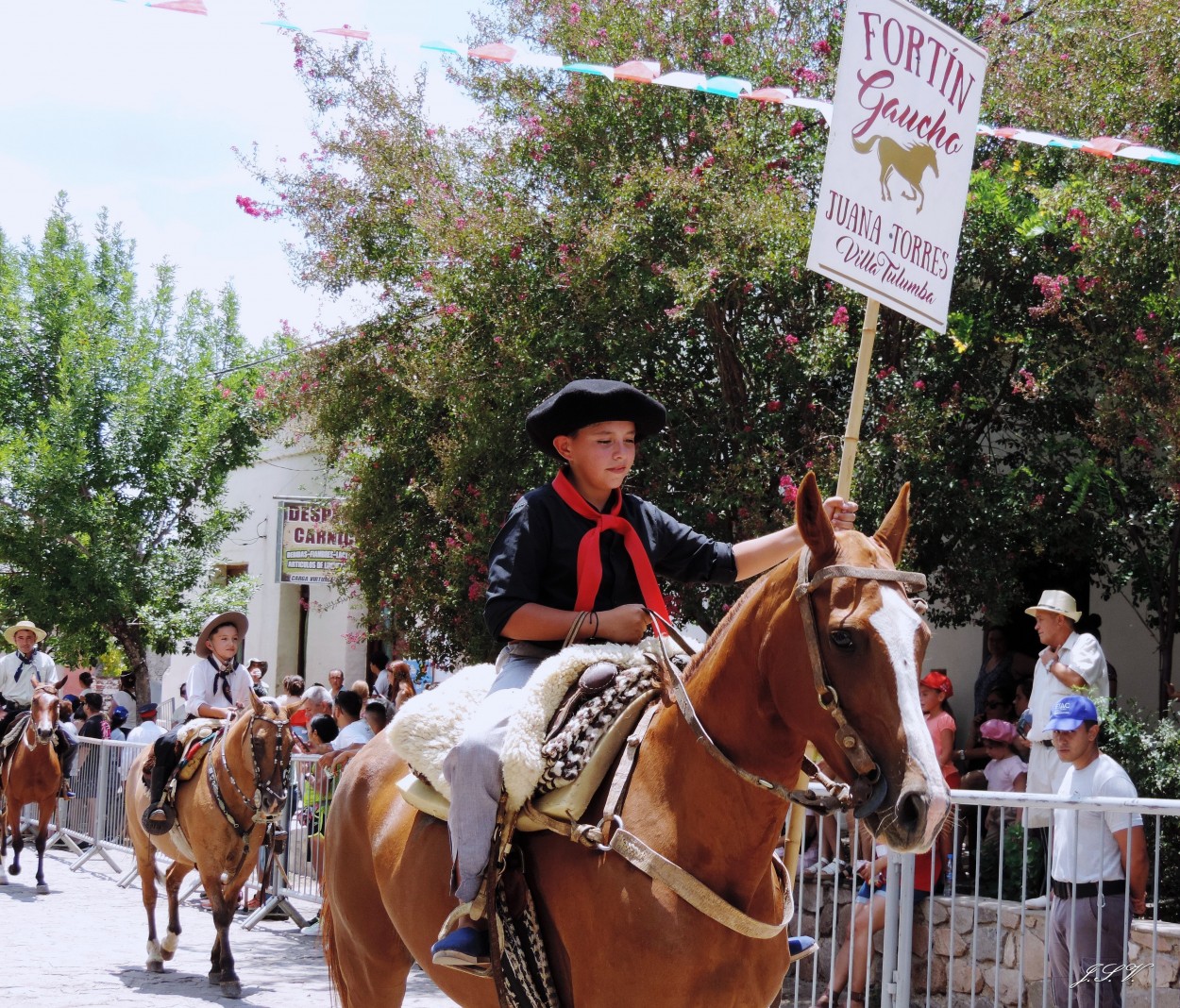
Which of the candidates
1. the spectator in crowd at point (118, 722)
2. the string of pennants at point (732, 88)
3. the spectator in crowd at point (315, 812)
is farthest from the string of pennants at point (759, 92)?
the spectator in crowd at point (118, 722)

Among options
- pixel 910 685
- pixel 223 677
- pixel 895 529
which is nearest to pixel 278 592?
pixel 223 677

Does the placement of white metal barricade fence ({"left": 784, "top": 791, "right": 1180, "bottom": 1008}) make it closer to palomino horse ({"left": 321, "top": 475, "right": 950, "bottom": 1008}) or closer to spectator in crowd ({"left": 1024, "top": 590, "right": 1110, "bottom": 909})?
spectator in crowd ({"left": 1024, "top": 590, "right": 1110, "bottom": 909})

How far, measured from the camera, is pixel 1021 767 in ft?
32.3

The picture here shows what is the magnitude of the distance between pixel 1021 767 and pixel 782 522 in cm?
256

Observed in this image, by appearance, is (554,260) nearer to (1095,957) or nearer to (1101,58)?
(1101,58)

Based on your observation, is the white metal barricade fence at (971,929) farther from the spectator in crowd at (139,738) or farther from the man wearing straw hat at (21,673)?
the man wearing straw hat at (21,673)

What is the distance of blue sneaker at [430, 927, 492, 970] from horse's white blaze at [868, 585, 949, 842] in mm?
1594

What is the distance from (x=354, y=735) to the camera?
1279cm

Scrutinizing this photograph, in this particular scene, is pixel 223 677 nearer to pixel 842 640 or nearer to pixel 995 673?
pixel 995 673

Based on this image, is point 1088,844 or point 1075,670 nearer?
point 1088,844

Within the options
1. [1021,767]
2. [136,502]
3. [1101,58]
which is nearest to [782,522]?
[1021,767]

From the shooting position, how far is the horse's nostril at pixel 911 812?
295 cm

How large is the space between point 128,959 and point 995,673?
7839 mm

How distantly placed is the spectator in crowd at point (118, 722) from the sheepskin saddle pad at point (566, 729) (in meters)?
17.0
